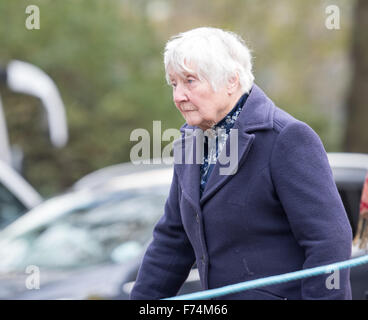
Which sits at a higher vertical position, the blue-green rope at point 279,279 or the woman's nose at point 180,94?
the woman's nose at point 180,94

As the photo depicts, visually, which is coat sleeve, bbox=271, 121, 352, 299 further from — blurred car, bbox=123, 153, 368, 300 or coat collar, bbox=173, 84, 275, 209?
blurred car, bbox=123, 153, 368, 300

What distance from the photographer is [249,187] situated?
224cm

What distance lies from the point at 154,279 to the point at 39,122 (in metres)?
11.4

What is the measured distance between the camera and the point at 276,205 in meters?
2.22

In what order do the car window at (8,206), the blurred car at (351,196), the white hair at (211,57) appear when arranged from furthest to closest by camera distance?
1. the car window at (8,206)
2. the blurred car at (351,196)
3. the white hair at (211,57)

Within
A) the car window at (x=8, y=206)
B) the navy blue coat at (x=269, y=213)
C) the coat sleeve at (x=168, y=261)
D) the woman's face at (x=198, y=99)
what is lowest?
the car window at (x=8, y=206)

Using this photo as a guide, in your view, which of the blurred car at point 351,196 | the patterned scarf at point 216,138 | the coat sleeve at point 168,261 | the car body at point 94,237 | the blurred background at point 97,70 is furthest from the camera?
the blurred background at point 97,70

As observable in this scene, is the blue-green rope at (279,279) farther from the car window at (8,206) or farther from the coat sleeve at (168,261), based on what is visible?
the car window at (8,206)

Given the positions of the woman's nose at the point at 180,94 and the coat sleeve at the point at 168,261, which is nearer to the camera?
the woman's nose at the point at 180,94

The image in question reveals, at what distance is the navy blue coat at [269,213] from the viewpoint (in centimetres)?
215

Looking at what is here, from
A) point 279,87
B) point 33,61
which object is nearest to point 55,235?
point 33,61

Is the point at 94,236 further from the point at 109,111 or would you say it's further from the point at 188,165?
the point at 109,111

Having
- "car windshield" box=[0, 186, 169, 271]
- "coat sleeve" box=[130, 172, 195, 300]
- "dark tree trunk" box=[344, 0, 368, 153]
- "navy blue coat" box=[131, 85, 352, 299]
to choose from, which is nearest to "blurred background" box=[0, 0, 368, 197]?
"dark tree trunk" box=[344, 0, 368, 153]

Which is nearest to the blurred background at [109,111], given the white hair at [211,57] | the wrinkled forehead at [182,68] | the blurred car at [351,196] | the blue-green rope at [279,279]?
the blurred car at [351,196]
